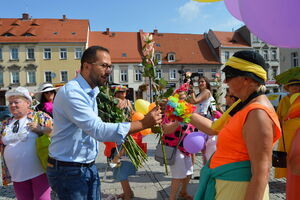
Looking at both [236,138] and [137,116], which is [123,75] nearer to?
[137,116]

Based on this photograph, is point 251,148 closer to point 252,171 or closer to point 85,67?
point 252,171

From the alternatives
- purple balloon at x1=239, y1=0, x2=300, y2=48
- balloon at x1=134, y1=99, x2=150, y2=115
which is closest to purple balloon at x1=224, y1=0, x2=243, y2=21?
purple balloon at x1=239, y1=0, x2=300, y2=48

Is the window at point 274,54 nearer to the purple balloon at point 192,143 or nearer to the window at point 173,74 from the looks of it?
the window at point 173,74

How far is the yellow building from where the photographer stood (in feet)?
98.9

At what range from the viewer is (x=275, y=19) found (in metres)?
1.89

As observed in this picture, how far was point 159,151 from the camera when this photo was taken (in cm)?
345

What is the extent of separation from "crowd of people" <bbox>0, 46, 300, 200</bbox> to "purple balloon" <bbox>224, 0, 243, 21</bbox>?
1.01 meters

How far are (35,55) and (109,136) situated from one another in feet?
106

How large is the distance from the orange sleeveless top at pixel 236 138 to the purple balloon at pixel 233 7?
1.36 metres

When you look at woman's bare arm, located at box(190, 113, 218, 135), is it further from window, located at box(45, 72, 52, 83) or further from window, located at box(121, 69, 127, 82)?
window, located at box(45, 72, 52, 83)

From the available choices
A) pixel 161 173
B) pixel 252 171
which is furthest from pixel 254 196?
pixel 161 173

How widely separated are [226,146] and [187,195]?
2334mm

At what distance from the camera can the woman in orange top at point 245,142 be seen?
57.7 inches

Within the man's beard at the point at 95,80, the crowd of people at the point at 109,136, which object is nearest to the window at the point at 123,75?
the crowd of people at the point at 109,136
